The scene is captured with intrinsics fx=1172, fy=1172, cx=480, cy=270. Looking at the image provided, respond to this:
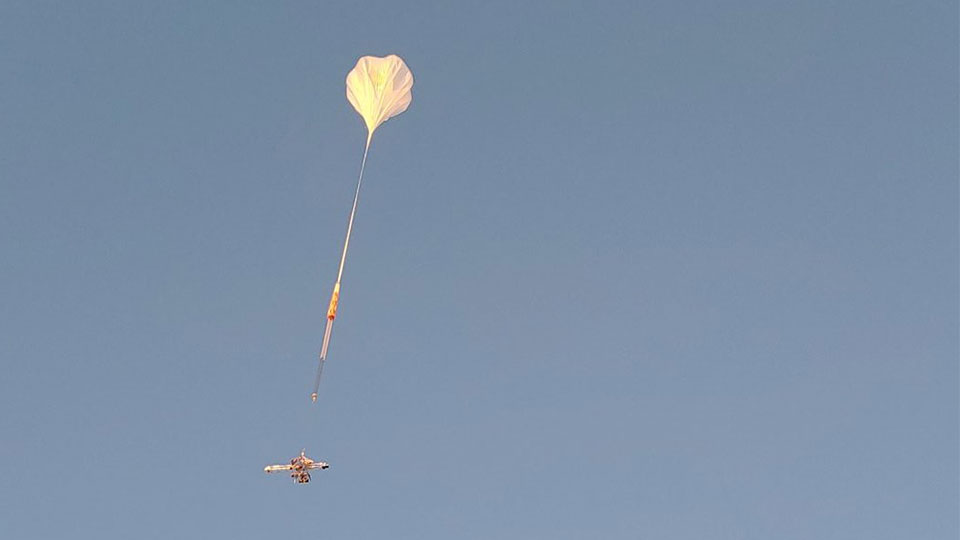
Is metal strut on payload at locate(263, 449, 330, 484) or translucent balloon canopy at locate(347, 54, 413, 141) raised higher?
translucent balloon canopy at locate(347, 54, 413, 141)

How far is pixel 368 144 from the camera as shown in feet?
201

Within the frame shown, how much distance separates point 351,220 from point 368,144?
5959 mm

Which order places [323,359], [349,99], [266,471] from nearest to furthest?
[323,359] < [266,471] < [349,99]

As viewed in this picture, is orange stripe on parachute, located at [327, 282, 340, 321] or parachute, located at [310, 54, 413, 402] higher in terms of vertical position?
parachute, located at [310, 54, 413, 402]

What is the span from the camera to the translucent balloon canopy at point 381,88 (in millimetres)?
63594

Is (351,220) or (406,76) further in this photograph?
(406,76)

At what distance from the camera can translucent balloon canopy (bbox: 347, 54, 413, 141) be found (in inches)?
2504

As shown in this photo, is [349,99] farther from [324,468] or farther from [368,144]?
[324,468]

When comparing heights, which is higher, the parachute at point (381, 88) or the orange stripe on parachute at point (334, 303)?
the parachute at point (381, 88)

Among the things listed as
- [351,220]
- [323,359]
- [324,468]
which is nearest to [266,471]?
[324,468]

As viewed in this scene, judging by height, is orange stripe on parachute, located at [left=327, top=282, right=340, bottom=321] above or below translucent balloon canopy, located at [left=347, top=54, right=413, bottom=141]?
below

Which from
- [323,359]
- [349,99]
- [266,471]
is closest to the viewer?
[323,359]

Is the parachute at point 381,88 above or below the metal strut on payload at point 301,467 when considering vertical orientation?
above

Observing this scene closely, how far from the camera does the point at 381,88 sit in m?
63.7
